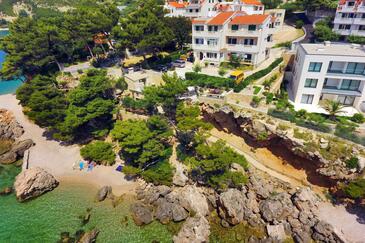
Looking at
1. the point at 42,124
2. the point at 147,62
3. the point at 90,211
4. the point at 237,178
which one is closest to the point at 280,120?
the point at 237,178

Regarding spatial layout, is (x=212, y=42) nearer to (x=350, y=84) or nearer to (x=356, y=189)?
(x=350, y=84)

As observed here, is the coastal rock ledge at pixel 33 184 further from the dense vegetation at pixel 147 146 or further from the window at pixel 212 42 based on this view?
the window at pixel 212 42

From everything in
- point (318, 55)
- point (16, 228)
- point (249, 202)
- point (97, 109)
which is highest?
point (318, 55)

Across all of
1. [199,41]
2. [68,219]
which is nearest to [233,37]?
[199,41]

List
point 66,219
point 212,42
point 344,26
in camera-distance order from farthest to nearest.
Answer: point 344,26 < point 212,42 < point 66,219

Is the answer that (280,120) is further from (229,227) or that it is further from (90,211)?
(90,211)

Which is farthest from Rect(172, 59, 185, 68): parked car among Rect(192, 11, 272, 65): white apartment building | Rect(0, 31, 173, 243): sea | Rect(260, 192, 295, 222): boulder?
Rect(260, 192, 295, 222): boulder
